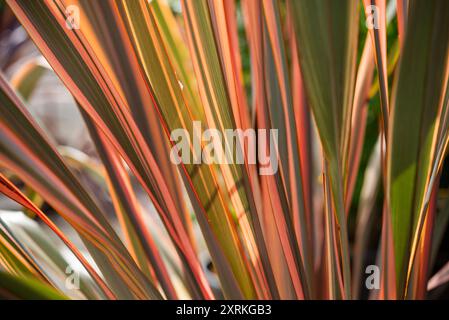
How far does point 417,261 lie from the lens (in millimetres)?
405

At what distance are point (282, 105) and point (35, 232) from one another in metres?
0.31

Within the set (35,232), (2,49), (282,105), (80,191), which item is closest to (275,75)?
(282,105)

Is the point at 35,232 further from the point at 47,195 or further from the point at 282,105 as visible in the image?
the point at 282,105

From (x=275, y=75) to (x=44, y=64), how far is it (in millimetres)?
337

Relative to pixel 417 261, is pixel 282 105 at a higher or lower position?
higher

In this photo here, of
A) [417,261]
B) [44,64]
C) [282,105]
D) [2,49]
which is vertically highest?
[2,49]

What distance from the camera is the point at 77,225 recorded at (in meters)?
0.36

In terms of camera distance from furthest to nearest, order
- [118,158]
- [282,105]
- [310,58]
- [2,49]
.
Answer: [2,49] → [118,158] → [282,105] → [310,58]

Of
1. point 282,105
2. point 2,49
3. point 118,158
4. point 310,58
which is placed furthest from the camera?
point 2,49

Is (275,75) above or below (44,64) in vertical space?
below

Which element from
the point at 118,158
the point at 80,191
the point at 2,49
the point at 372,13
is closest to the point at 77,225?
the point at 80,191

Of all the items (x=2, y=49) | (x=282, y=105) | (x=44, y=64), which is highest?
(x=2, y=49)

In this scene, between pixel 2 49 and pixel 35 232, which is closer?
pixel 35 232

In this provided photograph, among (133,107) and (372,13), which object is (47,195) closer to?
(133,107)
